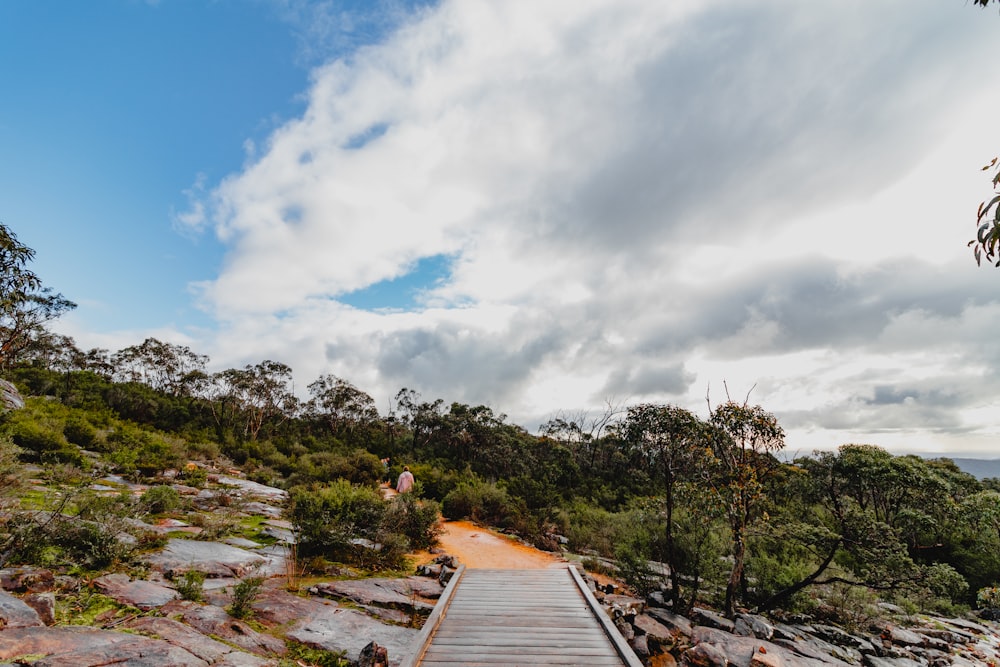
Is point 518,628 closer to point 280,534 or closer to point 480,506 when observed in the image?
point 280,534

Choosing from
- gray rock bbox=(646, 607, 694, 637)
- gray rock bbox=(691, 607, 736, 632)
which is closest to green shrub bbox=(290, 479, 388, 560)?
gray rock bbox=(646, 607, 694, 637)

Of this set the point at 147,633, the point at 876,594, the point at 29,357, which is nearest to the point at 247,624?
the point at 147,633

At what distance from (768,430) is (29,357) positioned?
55523mm

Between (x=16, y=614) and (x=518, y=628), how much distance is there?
593 cm

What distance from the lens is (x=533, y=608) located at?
7.54m

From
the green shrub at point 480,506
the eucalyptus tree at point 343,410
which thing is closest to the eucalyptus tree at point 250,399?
the eucalyptus tree at point 343,410

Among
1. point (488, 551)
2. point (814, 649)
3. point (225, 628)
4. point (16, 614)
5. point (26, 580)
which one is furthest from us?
point (488, 551)

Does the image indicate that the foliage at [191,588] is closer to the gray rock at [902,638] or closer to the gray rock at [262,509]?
the gray rock at [262,509]

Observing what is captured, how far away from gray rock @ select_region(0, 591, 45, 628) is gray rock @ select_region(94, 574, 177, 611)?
1034 millimetres

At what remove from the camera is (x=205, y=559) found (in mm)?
7914

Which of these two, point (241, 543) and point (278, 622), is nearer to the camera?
point (278, 622)

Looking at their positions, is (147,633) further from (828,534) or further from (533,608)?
(828,534)

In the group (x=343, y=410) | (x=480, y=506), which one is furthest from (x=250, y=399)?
(x=480, y=506)

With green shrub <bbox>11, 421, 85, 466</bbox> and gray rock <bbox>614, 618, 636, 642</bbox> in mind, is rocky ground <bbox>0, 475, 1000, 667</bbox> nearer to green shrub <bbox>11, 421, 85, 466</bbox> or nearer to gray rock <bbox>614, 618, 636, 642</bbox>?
gray rock <bbox>614, 618, 636, 642</bbox>
